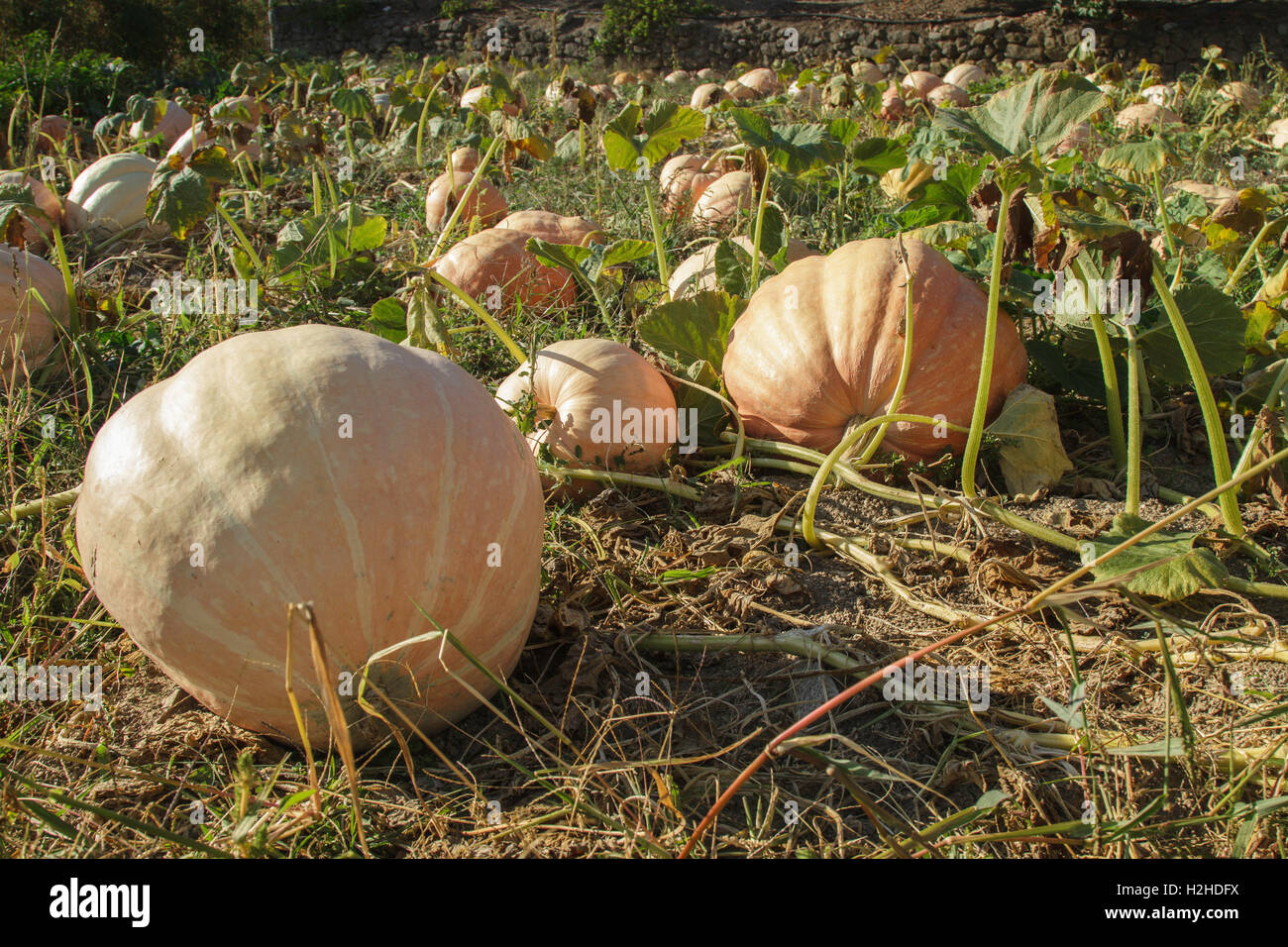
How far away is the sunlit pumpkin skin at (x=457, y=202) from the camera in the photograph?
3.97m

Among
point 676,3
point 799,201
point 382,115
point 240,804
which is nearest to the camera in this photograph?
point 240,804

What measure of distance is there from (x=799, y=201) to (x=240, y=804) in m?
3.46

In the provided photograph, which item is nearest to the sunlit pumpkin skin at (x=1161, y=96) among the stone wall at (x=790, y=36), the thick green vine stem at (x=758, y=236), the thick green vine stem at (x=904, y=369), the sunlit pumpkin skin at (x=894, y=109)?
the sunlit pumpkin skin at (x=894, y=109)

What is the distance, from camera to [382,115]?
6.82 metres

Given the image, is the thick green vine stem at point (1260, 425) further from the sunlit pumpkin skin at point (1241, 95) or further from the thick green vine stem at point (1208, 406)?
the sunlit pumpkin skin at point (1241, 95)

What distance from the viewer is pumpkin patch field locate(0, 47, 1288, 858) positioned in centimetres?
138

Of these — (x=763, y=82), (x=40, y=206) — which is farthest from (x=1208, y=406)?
(x=763, y=82)

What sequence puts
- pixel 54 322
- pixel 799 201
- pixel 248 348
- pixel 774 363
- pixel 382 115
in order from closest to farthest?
pixel 248 348 < pixel 774 363 < pixel 54 322 < pixel 799 201 < pixel 382 115

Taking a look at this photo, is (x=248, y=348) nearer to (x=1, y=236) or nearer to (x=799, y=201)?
(x=1, y=236)

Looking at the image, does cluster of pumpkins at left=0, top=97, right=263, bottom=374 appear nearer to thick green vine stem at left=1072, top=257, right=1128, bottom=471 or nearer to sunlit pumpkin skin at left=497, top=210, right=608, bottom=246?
sunlit pumpkin skin at left=497, top=210, right=608, bottom=246

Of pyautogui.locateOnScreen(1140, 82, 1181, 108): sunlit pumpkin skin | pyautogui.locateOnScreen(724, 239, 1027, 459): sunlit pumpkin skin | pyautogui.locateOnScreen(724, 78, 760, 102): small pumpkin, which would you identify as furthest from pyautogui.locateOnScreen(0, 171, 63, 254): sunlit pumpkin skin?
pyautogui.locateOnScreen(1140, 82, 1181, 108): sunlit pumpkin skin

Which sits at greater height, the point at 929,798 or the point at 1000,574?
the point at 1000,574
